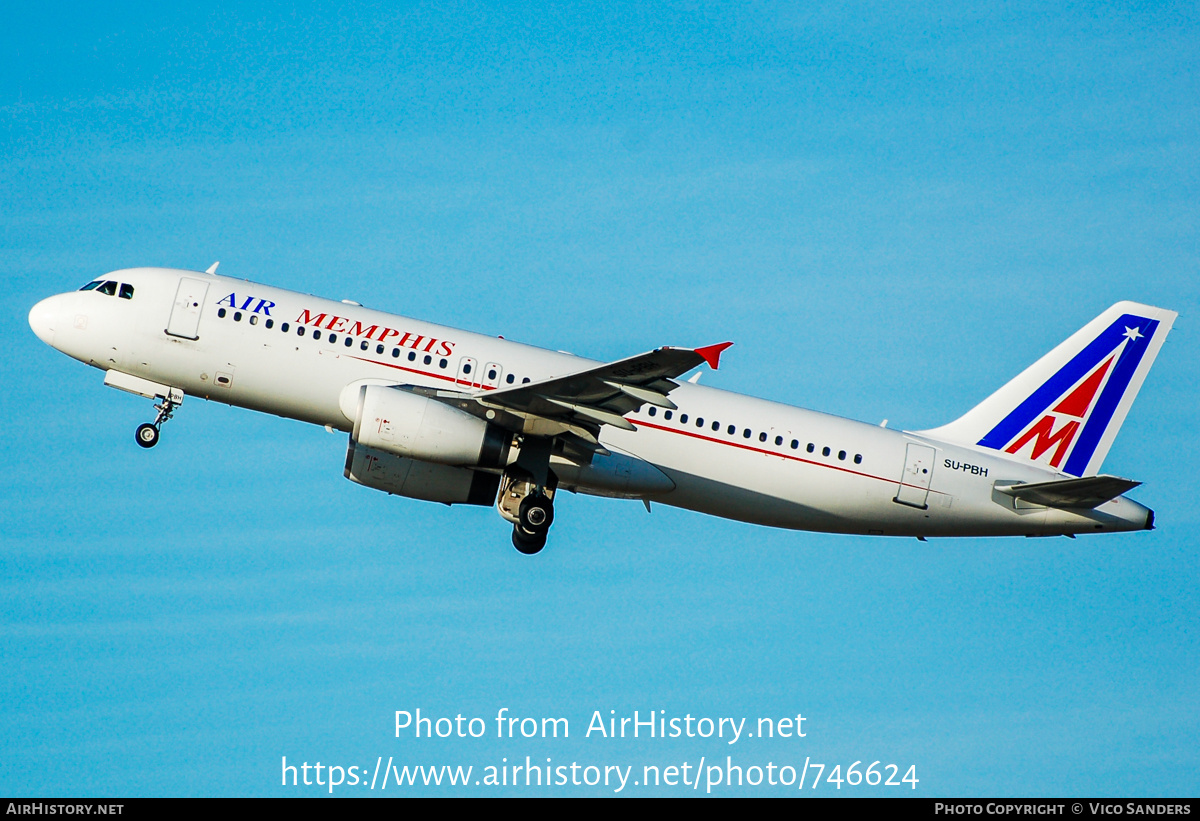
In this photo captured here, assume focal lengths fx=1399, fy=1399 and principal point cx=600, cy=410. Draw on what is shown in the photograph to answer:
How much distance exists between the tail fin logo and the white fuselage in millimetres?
1116

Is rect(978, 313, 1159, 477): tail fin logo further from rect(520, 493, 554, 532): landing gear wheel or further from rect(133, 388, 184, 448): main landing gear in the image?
rect(133, 388, 184, 448): main landing gear

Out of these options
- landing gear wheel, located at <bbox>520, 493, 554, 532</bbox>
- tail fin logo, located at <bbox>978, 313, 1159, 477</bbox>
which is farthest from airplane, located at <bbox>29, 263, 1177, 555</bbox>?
tail fin logo, located at <bbox>978, 313, 1159, 477</bbox>

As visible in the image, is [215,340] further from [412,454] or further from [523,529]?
[523,529]

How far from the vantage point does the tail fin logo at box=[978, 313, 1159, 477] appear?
3716 centimetres

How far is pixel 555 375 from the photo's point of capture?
34250mm

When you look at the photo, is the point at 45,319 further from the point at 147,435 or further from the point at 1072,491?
the point at 1072,491

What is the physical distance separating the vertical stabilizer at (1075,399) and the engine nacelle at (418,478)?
1194 centimetres

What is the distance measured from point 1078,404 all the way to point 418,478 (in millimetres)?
17544

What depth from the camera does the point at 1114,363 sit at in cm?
3744

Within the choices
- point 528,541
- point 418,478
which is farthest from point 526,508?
point 418,478

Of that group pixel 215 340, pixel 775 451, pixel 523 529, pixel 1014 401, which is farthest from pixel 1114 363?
pixel 215 340

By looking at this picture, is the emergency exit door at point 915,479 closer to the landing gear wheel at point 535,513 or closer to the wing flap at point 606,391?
the wing flap at point 606,391

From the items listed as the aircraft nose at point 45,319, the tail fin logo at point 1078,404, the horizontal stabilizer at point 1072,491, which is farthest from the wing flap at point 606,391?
the aircraft nose at point 45,319

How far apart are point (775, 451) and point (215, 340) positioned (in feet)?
45.7
